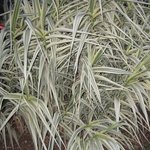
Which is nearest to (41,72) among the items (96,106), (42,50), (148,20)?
(42,50)

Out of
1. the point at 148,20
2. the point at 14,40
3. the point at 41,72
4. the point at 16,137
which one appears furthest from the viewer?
the point at 148,20

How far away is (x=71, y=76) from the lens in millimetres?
2656

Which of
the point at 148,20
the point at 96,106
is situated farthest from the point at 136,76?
the point at 148,20

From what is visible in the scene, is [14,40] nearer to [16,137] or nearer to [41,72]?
[41,72]

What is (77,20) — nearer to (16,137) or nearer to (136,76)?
(136,76)

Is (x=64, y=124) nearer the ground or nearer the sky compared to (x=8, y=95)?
nearer the ground

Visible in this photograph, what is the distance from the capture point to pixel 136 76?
8.30 feet

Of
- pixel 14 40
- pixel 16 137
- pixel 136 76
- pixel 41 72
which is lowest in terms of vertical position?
pixel 16 137

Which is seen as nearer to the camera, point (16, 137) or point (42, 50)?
point (42, 50)

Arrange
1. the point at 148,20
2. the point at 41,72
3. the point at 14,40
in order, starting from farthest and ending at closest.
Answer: the point at 148,20 → the point at 14,40 → the point at 41,72

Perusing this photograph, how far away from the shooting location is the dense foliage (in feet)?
7.71

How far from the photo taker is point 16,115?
8.96 feet

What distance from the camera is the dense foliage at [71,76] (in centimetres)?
235

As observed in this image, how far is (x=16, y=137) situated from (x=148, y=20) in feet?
4.48
